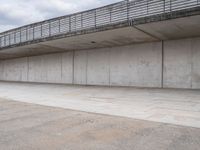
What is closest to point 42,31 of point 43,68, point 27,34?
point 27,34

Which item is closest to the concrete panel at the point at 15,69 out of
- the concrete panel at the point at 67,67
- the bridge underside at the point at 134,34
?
the concrete panel at the point at 67,67

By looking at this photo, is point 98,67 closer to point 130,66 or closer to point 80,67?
point 80,67

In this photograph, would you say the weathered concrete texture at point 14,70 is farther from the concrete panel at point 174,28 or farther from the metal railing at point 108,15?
the concrete panel at point 174,28

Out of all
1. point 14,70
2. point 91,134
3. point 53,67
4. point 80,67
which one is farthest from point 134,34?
point 14,70

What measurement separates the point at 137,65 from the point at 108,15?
13.7ft

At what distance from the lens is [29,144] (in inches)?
177

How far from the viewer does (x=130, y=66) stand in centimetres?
1723

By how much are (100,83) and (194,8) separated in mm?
10278

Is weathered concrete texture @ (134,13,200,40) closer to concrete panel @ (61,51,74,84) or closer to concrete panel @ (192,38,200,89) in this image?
concrete panel @ (192,38,200,89)

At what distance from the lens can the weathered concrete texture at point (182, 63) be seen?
14312 millimetres

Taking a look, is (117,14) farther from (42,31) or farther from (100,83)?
(42,31)

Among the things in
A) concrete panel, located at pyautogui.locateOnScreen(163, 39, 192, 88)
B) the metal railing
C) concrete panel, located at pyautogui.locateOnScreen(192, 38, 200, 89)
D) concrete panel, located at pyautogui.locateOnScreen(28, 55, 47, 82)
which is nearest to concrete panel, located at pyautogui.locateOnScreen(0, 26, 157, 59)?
the metal railing

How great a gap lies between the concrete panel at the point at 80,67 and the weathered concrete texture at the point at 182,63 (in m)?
7.53

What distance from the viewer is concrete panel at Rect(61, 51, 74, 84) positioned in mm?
21656
